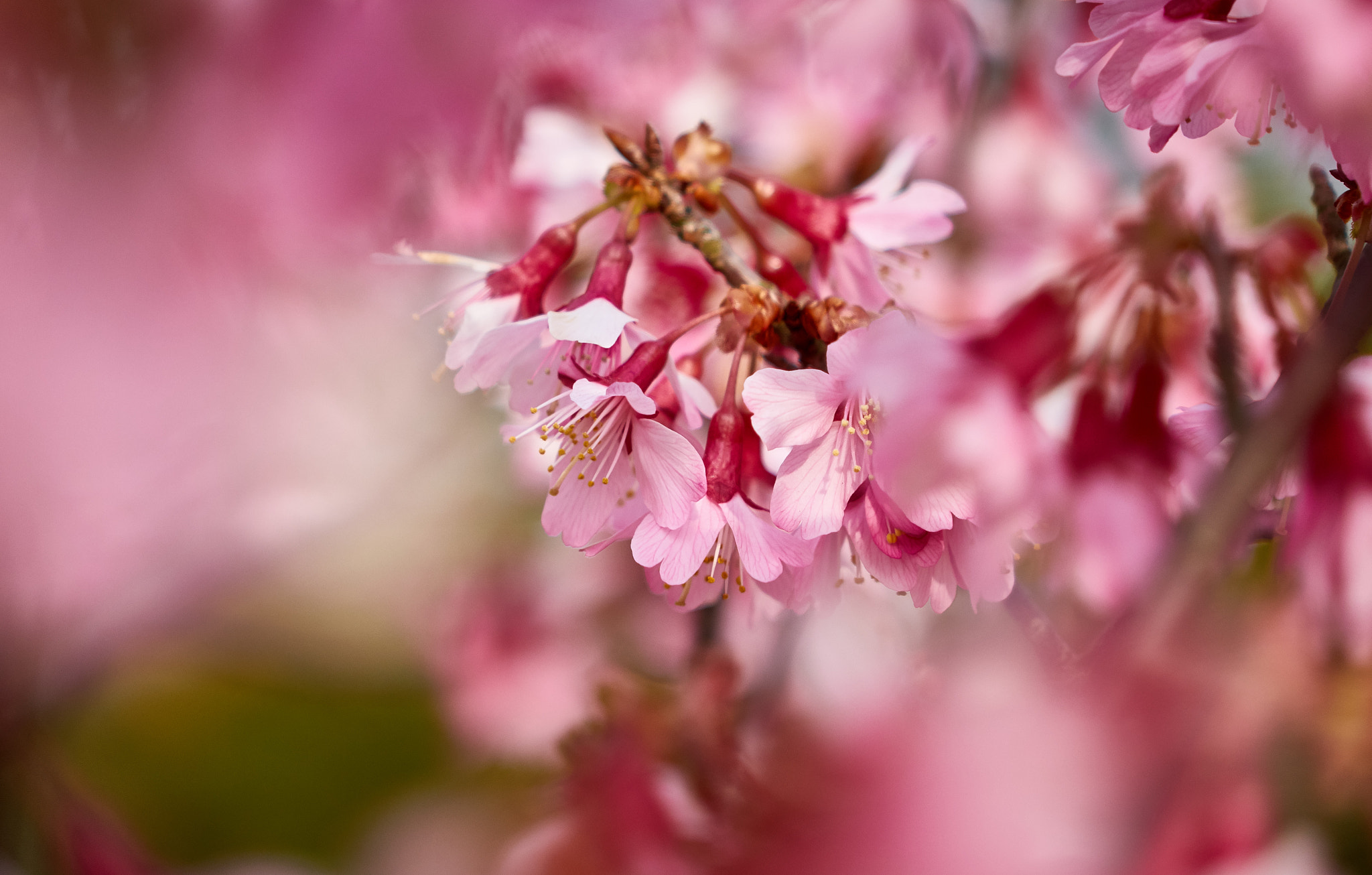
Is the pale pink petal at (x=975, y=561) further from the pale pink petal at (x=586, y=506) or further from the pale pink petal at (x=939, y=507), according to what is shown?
the pale pink petal at (x=586, y=506)

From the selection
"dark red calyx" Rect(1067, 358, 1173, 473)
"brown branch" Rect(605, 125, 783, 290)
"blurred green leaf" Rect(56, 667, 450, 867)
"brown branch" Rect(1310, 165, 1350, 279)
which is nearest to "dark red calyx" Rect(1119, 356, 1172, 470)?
"dark red calyx" Rect(1067, 358, 1173, 473)

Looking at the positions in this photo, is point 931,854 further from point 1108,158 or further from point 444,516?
point 1108,158

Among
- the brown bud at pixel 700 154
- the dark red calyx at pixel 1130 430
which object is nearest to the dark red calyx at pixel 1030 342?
the dark red calyx at pixel 1130 430

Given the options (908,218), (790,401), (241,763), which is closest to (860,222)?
(908,218)

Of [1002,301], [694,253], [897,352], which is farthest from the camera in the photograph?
[1002,301]

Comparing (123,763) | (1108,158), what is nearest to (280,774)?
(123,763)

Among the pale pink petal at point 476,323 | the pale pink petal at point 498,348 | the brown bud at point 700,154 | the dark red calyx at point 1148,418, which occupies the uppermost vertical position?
the brown bud at point 700,154

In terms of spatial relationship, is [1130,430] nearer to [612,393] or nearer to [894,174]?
[894,174]
